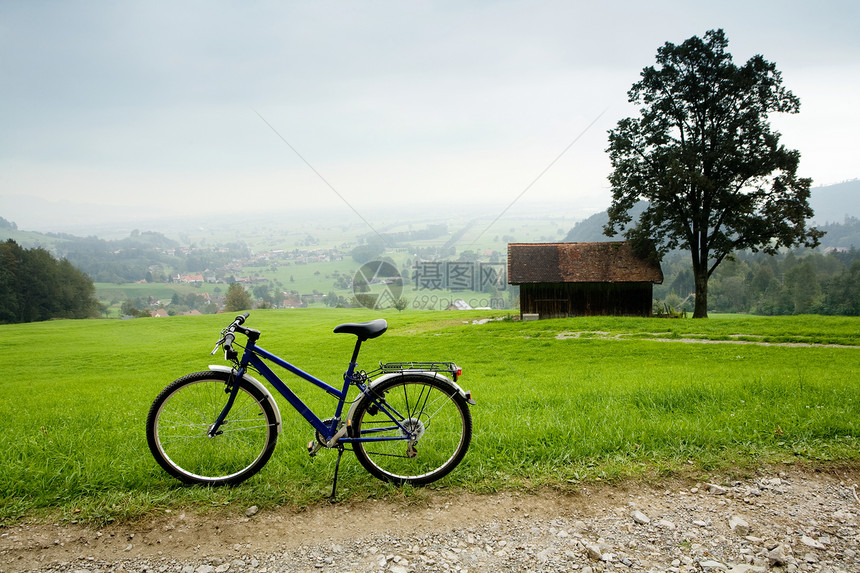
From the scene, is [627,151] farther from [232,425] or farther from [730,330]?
[232,425]

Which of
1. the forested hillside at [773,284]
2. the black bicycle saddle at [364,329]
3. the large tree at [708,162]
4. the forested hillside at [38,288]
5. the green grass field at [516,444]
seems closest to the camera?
the green grass field at [516,444]

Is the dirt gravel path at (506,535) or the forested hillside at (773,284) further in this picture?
the forested hillside at (773,284)

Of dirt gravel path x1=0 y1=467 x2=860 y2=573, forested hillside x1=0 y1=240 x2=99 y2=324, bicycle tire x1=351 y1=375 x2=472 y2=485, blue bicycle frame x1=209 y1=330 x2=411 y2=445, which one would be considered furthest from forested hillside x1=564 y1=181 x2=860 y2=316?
forested hillside x1=0 y1=240 x2=99 y2=324

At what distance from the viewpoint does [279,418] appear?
4211mm

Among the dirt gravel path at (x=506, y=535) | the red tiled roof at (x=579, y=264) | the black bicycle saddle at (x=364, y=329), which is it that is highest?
the red tiled roof at (x=579, y=264)

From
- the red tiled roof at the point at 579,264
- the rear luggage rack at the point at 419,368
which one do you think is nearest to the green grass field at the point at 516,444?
the rear luggage rack at the point at 419,368

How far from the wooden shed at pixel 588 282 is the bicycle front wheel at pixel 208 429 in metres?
28.2

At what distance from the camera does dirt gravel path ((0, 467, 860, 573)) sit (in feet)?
10.3

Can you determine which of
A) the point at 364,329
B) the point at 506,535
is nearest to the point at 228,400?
the point at 364,329

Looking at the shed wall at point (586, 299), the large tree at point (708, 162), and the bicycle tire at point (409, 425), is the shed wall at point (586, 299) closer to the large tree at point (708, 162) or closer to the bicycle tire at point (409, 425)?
the large tree at point (708, 162)

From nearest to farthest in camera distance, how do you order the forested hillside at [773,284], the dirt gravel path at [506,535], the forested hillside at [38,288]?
the dirt gravel path at [506,535], the forested hillside at [38,288], the forested hillside at [773,284]

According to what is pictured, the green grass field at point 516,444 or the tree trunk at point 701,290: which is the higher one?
the tree trunk at point 701,290

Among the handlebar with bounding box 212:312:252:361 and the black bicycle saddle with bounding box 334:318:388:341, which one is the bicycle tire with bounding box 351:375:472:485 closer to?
the black bicycle saddle with bounding box 334:318:388:341

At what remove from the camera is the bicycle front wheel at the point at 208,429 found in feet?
13.4
